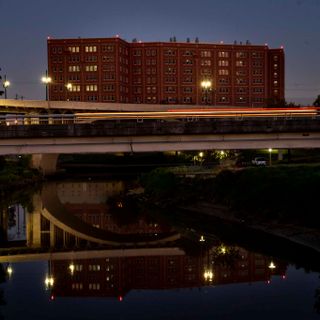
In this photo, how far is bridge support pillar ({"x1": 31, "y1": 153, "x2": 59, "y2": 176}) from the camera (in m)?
93.2

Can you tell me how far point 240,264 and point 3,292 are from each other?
1418 centimetres

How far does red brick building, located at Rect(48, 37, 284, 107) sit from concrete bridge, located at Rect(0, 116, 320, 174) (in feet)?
450

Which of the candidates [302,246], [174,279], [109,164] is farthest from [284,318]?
[109,164]

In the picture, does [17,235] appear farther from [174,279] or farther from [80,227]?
[174,279]

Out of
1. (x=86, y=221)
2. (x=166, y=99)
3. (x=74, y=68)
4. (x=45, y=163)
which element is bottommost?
(x=86, y=221)

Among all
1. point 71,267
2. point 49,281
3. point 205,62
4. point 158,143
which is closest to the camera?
point 49,281

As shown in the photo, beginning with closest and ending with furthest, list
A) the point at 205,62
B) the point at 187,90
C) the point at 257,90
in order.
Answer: the point at 187,90 → the point at 205,62 → the point at 257,90

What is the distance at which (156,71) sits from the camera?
19088 cm

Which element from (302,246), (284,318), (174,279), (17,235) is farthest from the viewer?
(17,235)

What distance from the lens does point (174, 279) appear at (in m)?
34.2

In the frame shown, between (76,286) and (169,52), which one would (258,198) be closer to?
(76,286)

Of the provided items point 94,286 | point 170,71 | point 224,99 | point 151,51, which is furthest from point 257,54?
point 94,286

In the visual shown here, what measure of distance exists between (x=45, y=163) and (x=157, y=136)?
56.9 metres

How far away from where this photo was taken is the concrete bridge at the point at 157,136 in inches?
1599
